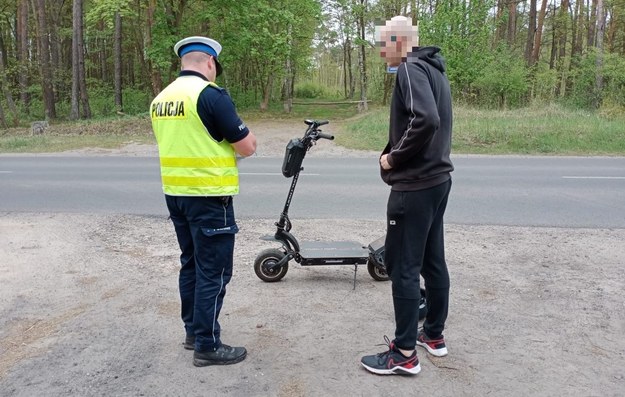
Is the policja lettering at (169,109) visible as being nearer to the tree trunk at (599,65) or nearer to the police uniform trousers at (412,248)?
the police uniform trousers at (412,248)

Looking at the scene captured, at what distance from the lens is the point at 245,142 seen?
Result: 3.29 m

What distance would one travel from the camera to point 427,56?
3.17 metres

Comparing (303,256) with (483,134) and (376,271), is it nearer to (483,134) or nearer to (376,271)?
(376,271)

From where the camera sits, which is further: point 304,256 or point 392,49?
point 304,256

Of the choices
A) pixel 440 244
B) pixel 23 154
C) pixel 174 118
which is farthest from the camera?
pixel 23 154

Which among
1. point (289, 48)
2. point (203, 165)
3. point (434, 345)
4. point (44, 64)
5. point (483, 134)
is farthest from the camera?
point (44, 64)

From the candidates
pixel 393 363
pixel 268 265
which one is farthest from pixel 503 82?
pixel 393 363

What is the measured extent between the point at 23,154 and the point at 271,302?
49.1ft

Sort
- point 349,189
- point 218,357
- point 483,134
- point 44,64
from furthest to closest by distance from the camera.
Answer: point 44,64, point 483,134, point 349,189, point 218,357

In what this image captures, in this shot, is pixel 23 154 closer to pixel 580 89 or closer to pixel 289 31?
pixel 289 31

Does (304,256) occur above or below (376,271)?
above

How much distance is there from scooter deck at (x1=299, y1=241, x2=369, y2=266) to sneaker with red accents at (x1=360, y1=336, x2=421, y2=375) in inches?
60.5

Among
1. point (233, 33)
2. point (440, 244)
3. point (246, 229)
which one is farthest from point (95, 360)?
point (233, 33)

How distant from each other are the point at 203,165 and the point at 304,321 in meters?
1.59
